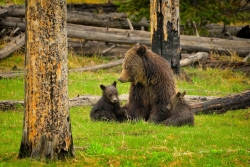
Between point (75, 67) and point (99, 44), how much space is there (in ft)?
11.2

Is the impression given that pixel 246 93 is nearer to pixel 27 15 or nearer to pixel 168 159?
pixel 168 159

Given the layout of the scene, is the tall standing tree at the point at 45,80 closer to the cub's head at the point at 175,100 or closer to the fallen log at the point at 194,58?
the cub's head at the point at 175,100

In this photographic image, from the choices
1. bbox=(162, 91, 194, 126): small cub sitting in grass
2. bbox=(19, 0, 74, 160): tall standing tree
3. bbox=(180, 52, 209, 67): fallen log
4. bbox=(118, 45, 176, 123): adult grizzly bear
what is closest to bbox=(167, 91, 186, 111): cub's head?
bbox=(162, 91, 194, 126): small cub sitting in grass

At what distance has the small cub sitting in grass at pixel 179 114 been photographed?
38.5 feet

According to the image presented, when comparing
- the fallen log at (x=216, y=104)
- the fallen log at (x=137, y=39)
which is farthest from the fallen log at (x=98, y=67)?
the fallen log at (x=216, y=104)

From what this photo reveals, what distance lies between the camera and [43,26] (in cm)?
748

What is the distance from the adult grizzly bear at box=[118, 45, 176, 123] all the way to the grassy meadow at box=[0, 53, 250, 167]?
2.35 ft

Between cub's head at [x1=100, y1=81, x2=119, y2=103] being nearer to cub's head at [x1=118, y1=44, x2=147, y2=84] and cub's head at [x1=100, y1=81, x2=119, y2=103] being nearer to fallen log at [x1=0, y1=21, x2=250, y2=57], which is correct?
cub's head at [x1=118, y1=44, x2=147, y2=84]

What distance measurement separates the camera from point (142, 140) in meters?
9.70

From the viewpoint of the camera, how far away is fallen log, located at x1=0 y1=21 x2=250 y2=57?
21.5 meters

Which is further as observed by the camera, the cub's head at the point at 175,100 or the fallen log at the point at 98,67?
the fallen log at the point at 98,67

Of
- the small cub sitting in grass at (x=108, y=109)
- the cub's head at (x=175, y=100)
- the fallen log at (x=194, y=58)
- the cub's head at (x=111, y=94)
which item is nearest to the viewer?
the cub's head at (x=175, y=100)

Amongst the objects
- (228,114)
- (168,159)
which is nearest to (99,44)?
(228,114)

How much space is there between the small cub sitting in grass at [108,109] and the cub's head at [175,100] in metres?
1.25
